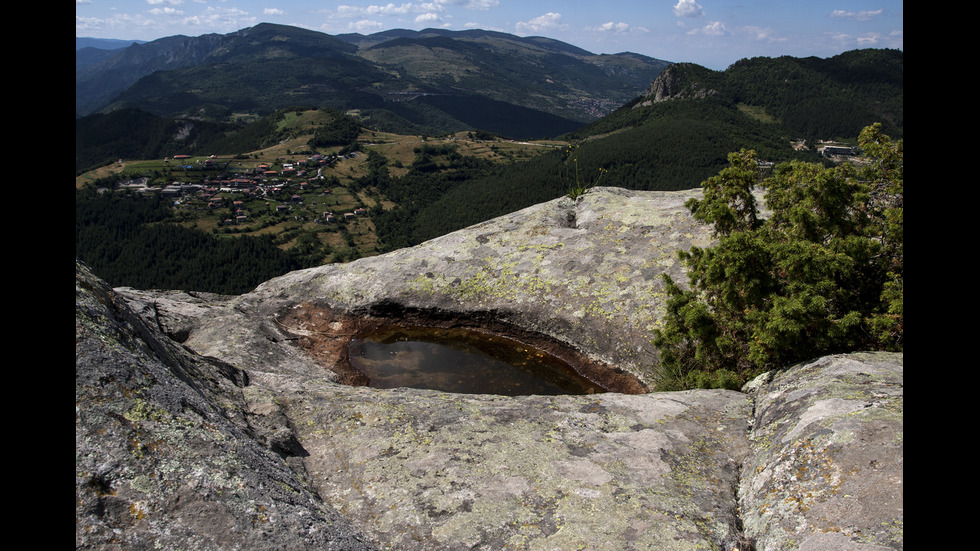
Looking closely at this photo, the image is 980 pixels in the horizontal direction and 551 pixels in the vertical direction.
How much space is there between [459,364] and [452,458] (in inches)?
227

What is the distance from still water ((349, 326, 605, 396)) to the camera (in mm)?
11781

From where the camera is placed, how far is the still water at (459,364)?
11781 mm

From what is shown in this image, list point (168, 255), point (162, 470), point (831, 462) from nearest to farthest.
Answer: point (162, 470), point (831, 462), point (168, 255)

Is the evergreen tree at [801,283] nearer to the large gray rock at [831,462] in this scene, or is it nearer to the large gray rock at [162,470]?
the large gray rock at [831,462]

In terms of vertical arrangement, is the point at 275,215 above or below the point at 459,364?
above

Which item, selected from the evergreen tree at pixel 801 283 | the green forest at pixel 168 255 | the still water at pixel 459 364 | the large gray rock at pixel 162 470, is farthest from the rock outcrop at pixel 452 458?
the green forest at pixel 168 255

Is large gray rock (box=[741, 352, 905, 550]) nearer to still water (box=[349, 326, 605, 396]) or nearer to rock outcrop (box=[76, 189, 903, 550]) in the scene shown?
rock outcrop (box=[76, 189, 903, 550])

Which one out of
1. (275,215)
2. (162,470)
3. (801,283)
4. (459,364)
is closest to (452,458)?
(162,470)

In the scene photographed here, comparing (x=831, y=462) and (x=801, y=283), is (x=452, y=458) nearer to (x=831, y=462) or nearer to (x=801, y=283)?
(x=831, y=462)

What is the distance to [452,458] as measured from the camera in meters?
6.95

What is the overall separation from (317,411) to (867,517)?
6.86 meters

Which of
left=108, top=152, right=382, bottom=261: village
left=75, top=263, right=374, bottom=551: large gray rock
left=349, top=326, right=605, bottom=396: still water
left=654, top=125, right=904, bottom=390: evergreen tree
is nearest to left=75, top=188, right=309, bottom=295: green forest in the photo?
left=108, top=152, right=382, bottom=261: village

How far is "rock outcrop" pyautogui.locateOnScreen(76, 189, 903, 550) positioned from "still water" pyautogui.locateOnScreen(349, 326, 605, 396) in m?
1.49

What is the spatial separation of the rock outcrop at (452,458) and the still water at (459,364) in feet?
4.89
